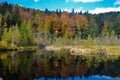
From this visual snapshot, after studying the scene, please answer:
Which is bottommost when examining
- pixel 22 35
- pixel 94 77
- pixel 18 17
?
pixel 94 77

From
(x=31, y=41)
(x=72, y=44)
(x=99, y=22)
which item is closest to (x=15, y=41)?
(x=31, y=41)

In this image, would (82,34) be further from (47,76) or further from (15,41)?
(47,76)

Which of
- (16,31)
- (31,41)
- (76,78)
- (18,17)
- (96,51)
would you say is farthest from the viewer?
(18,17)

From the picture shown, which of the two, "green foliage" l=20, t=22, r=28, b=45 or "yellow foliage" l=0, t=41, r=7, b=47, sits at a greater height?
"green foliage" l=20, t=22, r=28, b=45

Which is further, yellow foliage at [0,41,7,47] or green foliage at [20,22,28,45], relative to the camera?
green foliage at [20,22,28,45]

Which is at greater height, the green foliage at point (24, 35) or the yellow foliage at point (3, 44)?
the green foliage at point (24, 35)

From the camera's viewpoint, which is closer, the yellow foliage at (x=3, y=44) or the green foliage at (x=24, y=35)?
the yellow foliage at (x=3, y=44)

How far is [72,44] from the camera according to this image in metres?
105

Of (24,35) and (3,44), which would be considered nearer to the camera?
(3,44)

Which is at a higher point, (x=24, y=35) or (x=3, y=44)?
(x=24, y=35)

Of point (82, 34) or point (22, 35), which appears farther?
point (82, 34)

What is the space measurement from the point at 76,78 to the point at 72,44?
69143 millimetres

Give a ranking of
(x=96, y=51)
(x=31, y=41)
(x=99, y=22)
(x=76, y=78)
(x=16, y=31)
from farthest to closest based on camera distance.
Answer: (x=99, y=22), (x=31, y=41), (x=16, y=31), (x=96, y=51), (x=76, y=78)

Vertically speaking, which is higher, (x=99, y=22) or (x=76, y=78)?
(x=99, y=22)
